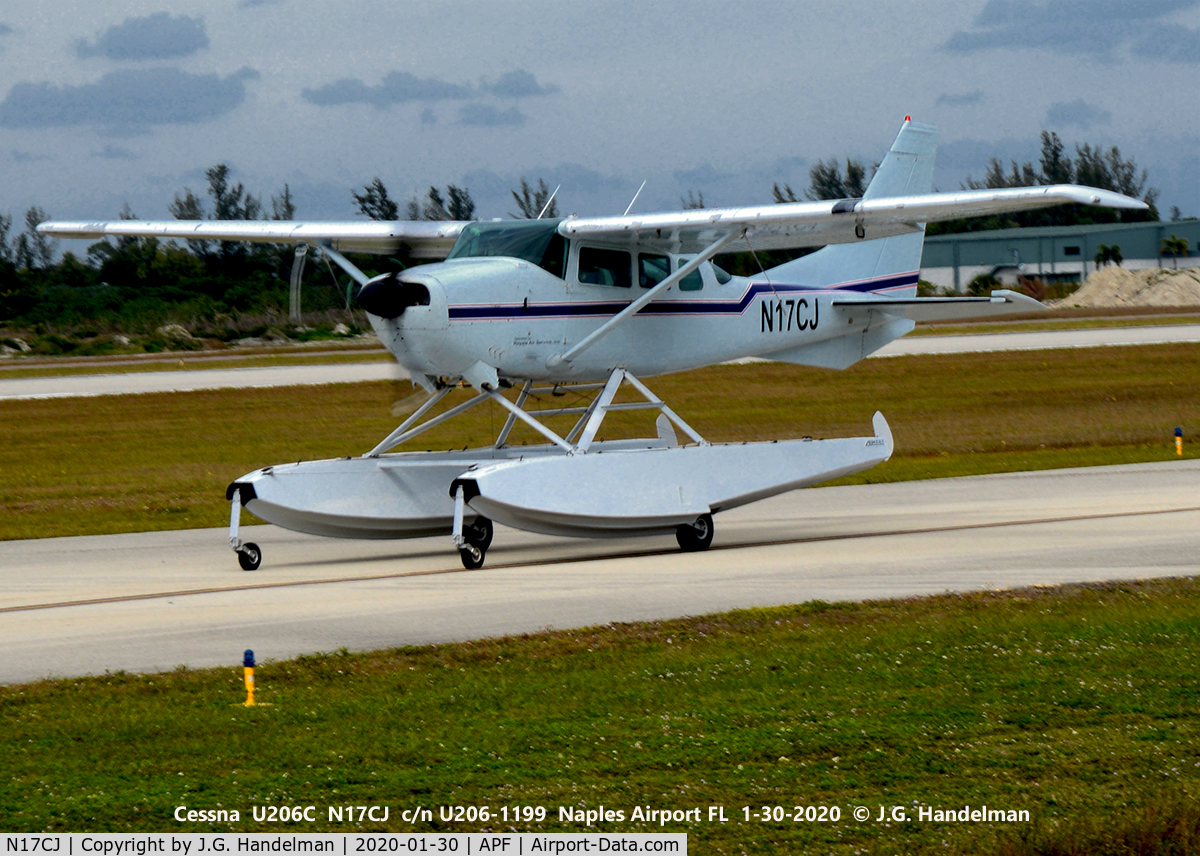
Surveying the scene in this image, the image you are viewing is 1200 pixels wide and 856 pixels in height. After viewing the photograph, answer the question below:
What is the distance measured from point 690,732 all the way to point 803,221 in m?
8.23

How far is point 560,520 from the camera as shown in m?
14.0

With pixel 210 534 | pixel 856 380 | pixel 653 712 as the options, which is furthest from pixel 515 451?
pixel 856 380

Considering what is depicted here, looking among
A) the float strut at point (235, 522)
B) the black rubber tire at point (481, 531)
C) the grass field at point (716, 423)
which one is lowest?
the grass field at point (716, 423)

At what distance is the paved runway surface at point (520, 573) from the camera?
10.5 m

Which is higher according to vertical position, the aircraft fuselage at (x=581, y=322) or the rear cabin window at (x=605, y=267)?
the rear cabin window at (x=605, y=267)

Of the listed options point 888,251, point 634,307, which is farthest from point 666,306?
point 888,251

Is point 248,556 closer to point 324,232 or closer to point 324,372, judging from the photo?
point 324,232

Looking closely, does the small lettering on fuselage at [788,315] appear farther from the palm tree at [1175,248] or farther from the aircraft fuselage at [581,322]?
the palm tree at [1175,248]

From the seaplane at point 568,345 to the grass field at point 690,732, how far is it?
4.10 metres

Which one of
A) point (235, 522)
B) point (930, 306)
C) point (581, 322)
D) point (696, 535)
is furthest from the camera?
point (930, 306)

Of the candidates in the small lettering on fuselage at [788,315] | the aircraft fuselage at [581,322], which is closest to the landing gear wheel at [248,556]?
the aircraft fuselage at [581,322]

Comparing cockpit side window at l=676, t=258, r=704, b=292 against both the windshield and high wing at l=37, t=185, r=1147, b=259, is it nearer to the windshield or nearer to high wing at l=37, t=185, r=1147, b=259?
high wing at l=37, t=185, r=1147, b=259

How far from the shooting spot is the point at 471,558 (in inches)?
542

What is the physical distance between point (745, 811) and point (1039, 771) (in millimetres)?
1436
